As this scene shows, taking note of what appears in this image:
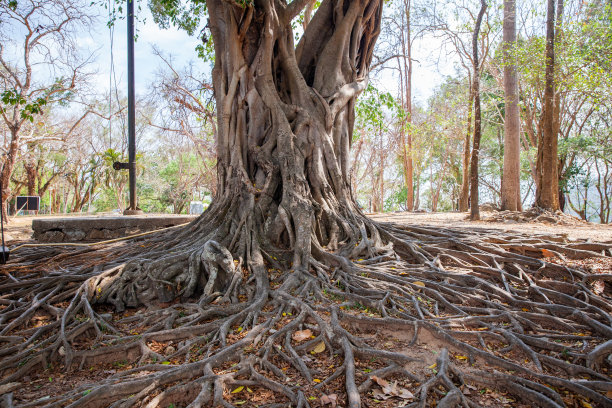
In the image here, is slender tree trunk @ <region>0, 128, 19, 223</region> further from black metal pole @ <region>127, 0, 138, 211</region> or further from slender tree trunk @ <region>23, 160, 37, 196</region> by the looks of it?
slender tree trunk @ <region>23, 160, 37, 196</region>

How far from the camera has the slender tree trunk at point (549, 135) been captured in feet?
25.4

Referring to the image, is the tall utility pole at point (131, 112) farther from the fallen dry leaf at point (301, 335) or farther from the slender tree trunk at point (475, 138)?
the slender tree trunk at point (475, 138)

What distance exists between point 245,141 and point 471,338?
3.54m

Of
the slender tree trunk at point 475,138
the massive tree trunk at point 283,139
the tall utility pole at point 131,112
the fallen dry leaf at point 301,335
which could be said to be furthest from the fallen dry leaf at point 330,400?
the slender tree trunk at point 475,138

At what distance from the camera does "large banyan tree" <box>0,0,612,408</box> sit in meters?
2.16

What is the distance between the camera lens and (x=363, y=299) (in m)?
3.13

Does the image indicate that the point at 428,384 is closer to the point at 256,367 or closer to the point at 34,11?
the point at 256,367

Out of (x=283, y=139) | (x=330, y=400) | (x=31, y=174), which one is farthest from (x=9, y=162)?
(x=330, y=400)

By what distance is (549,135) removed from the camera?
801 centimetres

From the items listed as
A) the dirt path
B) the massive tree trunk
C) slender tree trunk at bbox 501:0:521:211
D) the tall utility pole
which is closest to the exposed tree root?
the massive tree trunk

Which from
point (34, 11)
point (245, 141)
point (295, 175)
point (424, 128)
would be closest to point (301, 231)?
point (295, 175)

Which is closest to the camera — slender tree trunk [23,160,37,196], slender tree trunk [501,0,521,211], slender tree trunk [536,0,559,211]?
slender tree trunk [536,0,559,211]

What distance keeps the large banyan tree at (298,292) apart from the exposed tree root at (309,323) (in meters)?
0.01

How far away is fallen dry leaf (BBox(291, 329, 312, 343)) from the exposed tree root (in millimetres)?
32
